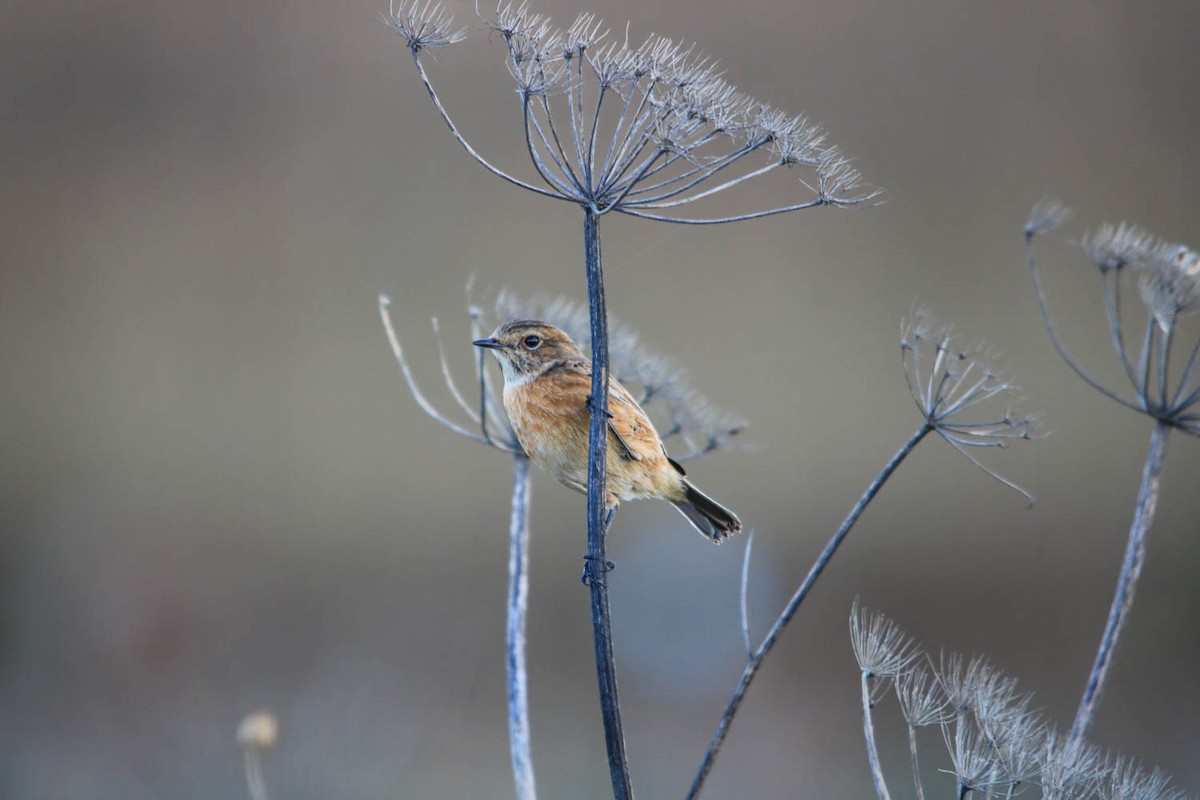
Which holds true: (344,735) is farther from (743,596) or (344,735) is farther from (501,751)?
(501,751)

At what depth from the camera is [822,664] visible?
8.82m

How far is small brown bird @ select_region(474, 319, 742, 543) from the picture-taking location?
3100 millimetres

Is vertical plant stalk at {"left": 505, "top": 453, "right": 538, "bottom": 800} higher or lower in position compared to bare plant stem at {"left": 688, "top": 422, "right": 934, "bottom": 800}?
lower

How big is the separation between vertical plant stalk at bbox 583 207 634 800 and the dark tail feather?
55.7 inches

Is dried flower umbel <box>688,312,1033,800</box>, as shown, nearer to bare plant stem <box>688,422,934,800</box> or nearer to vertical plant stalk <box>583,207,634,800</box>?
bare plant stem <box>688,422,934,800</box>

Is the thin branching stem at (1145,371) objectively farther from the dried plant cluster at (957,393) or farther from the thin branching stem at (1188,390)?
the dried plant cluster at (957,393)

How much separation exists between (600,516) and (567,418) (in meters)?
0.80

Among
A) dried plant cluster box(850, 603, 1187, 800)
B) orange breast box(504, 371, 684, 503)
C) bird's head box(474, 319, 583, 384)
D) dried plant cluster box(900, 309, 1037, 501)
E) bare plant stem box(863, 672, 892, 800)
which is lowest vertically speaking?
bare plant stem box(863, 672, 892, 800)

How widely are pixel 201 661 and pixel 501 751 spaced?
2316 millimetres

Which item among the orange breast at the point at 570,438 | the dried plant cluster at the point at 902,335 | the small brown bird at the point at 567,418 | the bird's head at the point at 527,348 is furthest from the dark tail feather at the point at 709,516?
the dried plant cluster at the point at 902,335

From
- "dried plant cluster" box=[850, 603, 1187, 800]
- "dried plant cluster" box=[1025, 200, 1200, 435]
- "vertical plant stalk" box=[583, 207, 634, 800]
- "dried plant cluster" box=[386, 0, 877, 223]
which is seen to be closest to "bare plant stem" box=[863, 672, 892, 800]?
"dried plant cluster" box=[850, 603, 1187, 800]

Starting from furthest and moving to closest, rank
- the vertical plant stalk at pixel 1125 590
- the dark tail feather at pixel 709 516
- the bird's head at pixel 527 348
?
→ the dark tail feather at pixel 709 516, the bird's head at pixel 527 348, the vertical plant stalk at pixel 1125 590

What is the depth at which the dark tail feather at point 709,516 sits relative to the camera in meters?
3.80

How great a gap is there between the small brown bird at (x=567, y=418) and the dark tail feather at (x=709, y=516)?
0.08m
